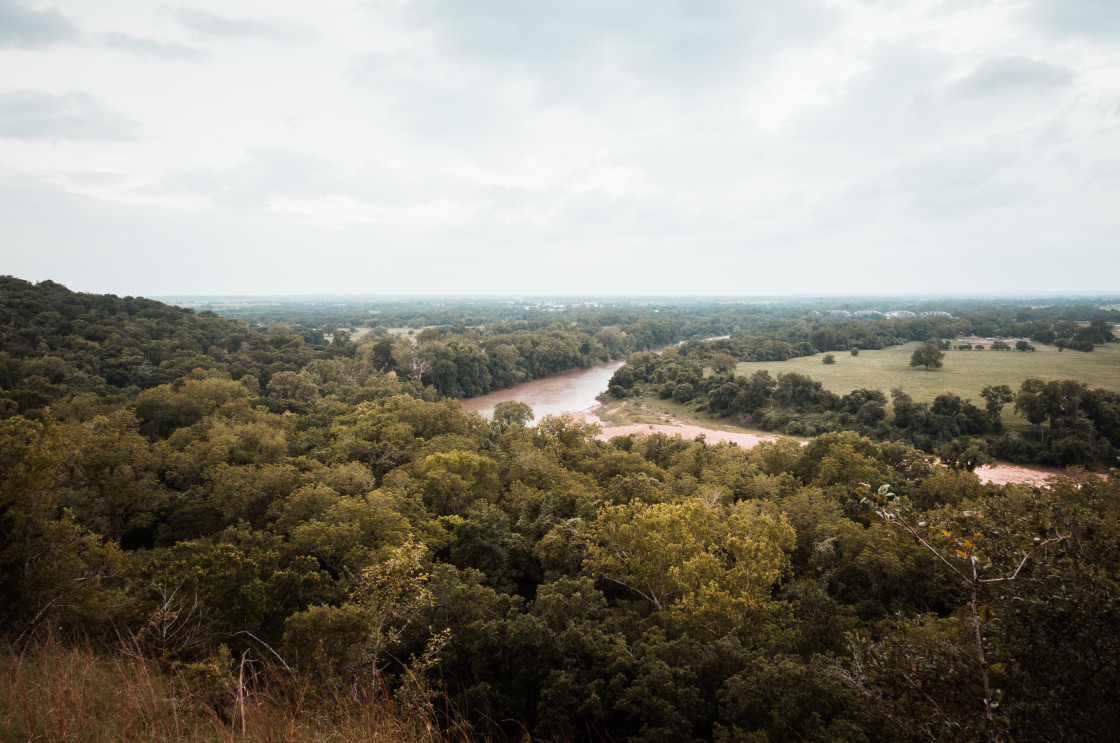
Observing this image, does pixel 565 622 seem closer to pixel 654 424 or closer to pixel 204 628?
pixel 204 628

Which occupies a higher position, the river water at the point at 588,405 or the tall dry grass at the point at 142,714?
the tall dry grass at the point at 142,714

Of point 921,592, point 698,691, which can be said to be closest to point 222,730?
point 698,691

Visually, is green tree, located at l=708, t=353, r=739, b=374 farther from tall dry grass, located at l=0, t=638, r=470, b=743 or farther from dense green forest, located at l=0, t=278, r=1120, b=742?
tall dry grass, located at l=0, t=638, r=470, b=743

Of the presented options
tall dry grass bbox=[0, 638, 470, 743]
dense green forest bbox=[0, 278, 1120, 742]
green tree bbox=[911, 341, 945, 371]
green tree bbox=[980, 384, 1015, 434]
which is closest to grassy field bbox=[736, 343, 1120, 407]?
green tree bbox=[911, 341, 945, 371]

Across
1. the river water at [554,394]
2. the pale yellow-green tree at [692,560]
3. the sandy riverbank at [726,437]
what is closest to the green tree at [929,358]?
the sandy riverbank at [726,437]

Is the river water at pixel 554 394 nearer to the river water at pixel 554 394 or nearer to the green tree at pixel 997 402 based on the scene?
the river water at pixel 554 394

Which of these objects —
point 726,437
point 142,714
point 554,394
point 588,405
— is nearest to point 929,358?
point 726,437

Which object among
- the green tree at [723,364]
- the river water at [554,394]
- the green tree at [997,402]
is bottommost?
the river water at [554,394]

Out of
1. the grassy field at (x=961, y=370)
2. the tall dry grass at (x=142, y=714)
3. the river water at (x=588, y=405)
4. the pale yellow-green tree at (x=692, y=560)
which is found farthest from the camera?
the grassy field at (x=961, y=370)
